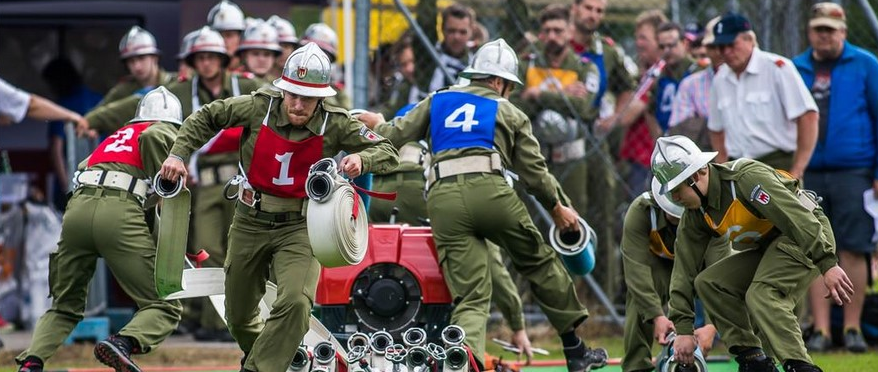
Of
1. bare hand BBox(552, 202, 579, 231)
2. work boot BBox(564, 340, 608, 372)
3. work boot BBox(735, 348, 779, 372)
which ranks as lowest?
work boot BBox(564, 340, 608, 372)

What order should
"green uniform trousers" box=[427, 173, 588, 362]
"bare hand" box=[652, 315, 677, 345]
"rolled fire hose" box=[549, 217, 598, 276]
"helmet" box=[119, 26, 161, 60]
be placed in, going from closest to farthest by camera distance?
"bare hand" box=[652, 315, 677, 345]
"green uniform trousers" box=[427, 173, 588, 362]
"rolled fire hose" box=[549, 217, 598, 276]
"helmet" box=[119, 26, 161, 60]

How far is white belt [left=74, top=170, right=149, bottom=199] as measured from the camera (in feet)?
31.1

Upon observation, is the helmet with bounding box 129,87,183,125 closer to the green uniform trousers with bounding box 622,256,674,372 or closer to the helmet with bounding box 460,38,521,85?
the helmet with bounding box 460,38,521,85

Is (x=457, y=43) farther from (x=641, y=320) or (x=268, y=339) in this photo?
(x=268, y=339)

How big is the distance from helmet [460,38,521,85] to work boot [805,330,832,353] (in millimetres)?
3031

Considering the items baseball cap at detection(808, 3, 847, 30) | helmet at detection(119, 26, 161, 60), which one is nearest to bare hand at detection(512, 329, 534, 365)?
baseball cap at detection(808, 3, 847, 30)

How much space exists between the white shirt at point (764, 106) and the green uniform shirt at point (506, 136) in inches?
83.0

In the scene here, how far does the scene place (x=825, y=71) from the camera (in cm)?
1155

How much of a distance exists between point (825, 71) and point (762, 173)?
3.57 meters

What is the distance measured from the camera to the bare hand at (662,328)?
8938mm

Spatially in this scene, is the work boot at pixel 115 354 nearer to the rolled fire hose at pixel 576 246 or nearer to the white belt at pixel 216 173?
the rolled fire hose at pixel 576 246

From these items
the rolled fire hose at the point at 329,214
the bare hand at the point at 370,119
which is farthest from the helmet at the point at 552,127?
the rolled fire hose at the point at 329,214

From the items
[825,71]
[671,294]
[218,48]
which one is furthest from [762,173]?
[218,48]

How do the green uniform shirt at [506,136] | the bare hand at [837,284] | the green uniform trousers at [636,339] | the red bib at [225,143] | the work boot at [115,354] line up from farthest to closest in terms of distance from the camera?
the red bib at [225,143], the green uniform shirt at [506,136], the green uniform trousers at [636,339], the work boot at [115,354], the bare hand at [837,284]
